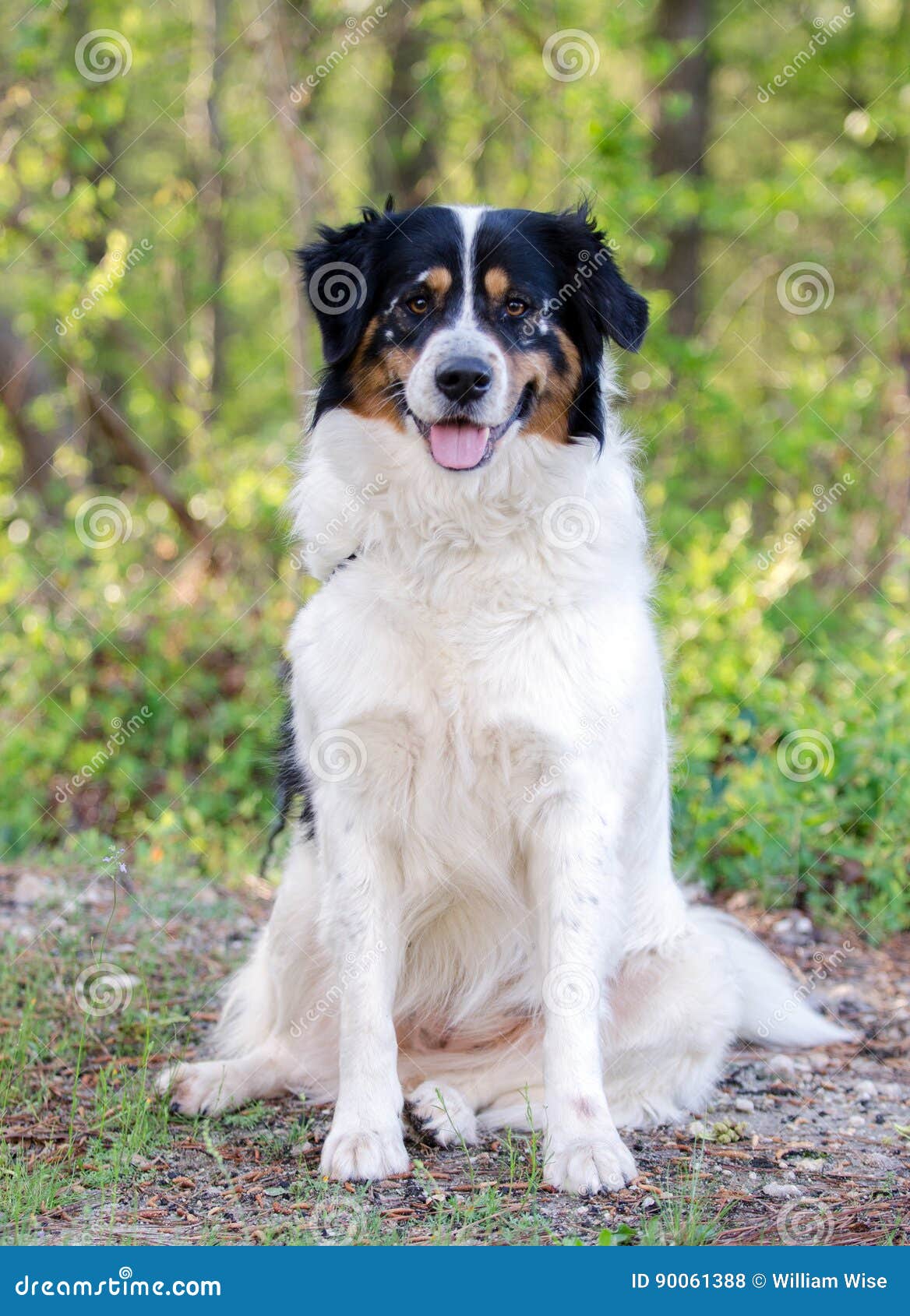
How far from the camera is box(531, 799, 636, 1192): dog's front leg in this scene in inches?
126

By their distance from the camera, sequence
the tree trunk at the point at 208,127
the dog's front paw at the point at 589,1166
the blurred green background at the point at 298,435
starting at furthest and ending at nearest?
the tree trunk at the point at 208,127 < the blurred green background at the point at 298,435 < the dog's front paw at the point at 589,1166

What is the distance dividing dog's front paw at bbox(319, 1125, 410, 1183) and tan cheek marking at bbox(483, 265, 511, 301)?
82.2 inches

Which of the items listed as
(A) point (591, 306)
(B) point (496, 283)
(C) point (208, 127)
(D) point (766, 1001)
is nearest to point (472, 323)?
(B) point (496, 283)

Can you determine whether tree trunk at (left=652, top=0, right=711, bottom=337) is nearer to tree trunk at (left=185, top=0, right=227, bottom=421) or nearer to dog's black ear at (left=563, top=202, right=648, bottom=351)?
tree trunk at (left=185, top=0, right=227, bottom=421)

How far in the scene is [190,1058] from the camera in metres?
4.12

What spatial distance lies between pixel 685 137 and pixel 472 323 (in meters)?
8.06

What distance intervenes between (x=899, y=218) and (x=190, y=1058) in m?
7.73

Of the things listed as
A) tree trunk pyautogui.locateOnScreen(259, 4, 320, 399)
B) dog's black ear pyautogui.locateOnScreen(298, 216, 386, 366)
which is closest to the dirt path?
dog's black ear pyautogui.locateOnScreen(298, 216, 386, 366)

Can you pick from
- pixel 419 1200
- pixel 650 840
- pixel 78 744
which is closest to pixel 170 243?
pixel 78 744

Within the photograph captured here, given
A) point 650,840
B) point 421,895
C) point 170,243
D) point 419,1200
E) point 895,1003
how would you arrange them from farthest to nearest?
point 170,243
point 895,1003
point 650,840
point 421,895
point 419,1200

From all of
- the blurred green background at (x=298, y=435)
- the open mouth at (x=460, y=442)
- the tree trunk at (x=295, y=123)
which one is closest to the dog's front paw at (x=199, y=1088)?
the open mouth at (x=460, y=442)

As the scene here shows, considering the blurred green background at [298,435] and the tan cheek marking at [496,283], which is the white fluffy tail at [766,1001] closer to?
the blurred green background at [298,435]

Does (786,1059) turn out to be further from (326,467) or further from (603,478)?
(326,467)

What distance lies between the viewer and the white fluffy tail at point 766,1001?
419 cm
